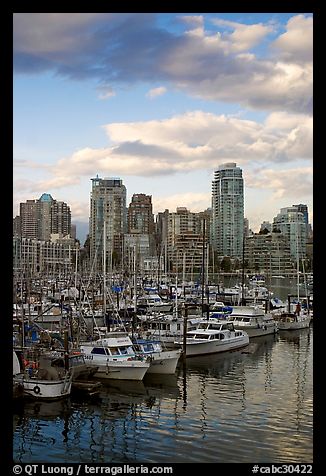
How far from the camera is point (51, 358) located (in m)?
12.1

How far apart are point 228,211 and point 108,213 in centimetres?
1796

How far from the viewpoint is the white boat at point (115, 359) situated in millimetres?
12398

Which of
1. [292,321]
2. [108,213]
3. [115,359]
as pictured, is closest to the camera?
[115,359]

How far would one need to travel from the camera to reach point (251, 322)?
21.1 metres

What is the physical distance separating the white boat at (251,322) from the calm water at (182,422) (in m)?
6.70

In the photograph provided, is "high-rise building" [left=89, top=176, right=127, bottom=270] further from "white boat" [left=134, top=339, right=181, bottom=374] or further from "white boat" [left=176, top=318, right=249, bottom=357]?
"white boat" [left=134, top=339, right=181, bottom=374]

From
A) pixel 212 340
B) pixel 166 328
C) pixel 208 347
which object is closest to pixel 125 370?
pixel 208 347

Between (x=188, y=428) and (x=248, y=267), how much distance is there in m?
52.5

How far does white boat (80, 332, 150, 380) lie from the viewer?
12.4m

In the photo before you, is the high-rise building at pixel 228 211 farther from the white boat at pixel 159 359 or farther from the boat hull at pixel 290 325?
the white boat at pixel 159 359

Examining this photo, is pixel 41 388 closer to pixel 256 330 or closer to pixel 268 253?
pixel 256 330

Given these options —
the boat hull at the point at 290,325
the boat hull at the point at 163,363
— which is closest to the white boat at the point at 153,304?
the boat hull at the point at 290,325
